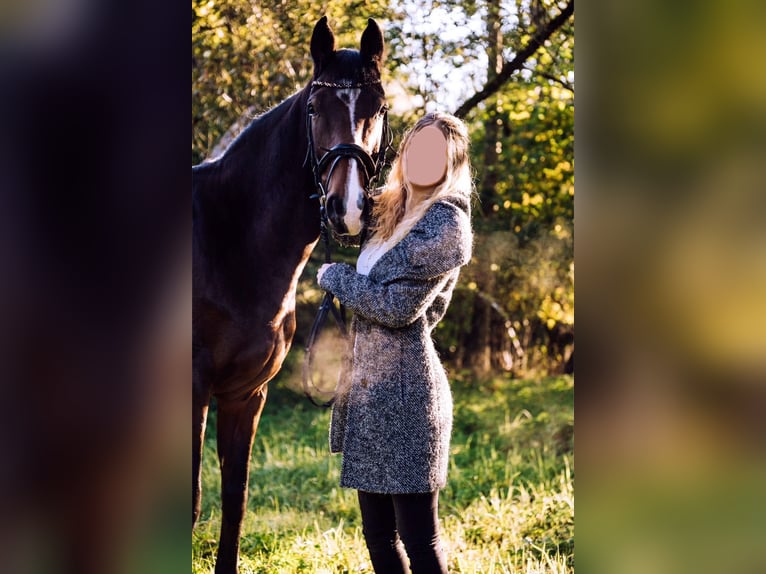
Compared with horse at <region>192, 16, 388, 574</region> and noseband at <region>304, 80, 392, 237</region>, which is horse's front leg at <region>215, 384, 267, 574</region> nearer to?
horse at <region>192, 16, 388, 574</region>

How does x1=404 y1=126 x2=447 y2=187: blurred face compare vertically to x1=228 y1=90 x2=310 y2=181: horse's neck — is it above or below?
below

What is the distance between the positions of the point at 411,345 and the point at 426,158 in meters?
0.54

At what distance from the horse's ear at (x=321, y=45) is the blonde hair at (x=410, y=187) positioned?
543mm

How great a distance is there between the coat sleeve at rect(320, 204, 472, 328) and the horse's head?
1.02ft

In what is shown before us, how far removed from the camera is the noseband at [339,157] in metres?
2.38

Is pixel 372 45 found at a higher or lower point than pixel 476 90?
lower

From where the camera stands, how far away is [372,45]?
2.54 meters

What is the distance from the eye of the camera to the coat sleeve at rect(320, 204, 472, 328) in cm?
203

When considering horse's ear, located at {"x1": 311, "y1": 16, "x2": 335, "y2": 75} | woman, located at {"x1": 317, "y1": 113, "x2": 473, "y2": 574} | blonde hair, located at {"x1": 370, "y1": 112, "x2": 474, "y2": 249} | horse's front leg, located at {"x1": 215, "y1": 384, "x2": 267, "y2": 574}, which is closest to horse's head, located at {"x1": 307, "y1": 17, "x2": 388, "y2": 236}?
horse's ear, located at {"x1": 311, "y1": 16, "x2": 335, "y2": 75}
